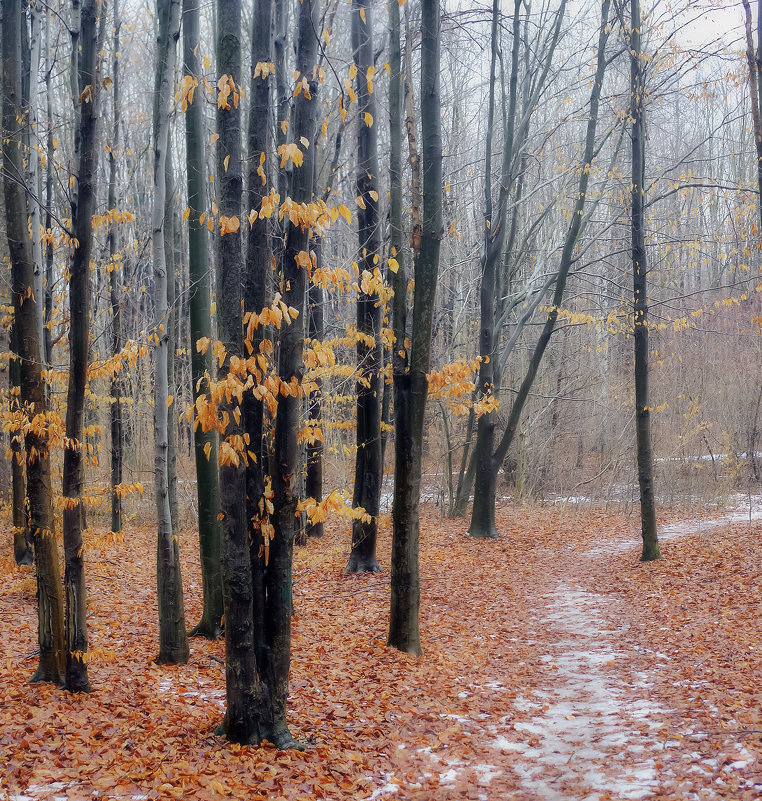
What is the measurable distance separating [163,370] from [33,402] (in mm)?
1102

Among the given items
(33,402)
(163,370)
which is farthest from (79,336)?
(163,370)

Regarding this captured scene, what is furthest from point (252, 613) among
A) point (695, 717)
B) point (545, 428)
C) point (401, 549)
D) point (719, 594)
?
point (545, 428)

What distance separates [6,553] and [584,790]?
10.2m

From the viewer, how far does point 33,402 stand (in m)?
5.04

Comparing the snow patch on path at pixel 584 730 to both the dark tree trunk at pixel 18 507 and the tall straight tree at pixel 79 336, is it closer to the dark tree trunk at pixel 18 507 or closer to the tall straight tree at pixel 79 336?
the tall straight tree at pixel 79 336

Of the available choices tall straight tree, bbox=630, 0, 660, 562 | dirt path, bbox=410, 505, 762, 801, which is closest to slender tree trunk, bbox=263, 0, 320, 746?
dirt path, bbox=410, 505, 762, 801

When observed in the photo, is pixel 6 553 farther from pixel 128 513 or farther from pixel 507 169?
pixel 507 169

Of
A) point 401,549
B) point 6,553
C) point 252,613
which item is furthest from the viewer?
point 6,553

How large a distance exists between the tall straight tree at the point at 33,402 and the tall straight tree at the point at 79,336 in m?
0.21

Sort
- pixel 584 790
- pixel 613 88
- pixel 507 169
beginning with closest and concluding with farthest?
pixel 584 790 < pixel 507 169 < pixel 613 88

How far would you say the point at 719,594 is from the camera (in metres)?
8.20

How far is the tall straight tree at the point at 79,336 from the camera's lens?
15.4 ft

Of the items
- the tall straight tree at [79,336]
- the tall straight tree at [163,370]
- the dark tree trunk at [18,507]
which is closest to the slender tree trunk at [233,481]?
the tall straight tree at [79,336]

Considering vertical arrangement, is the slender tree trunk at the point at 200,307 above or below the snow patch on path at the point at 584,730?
above
